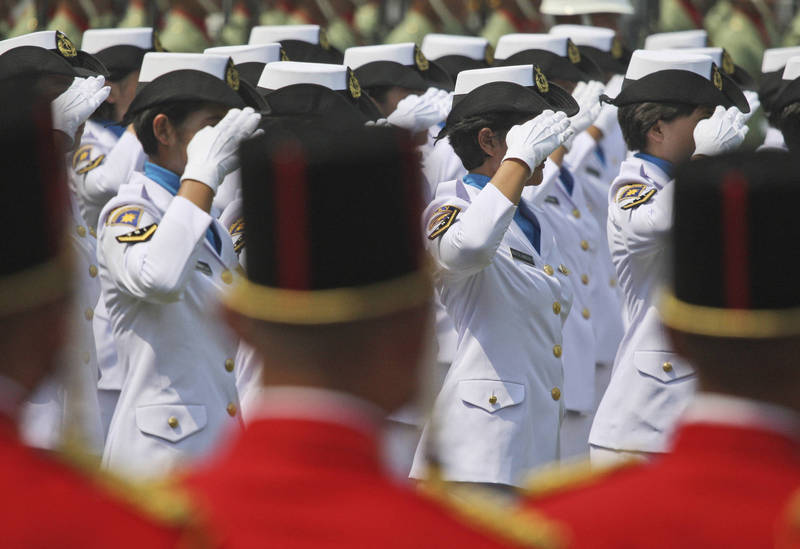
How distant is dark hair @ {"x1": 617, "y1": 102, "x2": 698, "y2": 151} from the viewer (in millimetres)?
5422

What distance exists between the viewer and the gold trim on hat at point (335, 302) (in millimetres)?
1862

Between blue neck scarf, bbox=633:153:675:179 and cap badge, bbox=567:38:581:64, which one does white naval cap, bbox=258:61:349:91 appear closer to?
blue neck scarf, bbox=633:153:675:179

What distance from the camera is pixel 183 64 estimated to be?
5.18 m

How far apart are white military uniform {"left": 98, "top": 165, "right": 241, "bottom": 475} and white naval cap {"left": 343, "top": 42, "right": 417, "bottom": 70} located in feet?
10.8

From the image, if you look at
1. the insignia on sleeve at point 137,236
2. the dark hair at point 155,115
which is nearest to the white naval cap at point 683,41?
the dark hair at point 155,115

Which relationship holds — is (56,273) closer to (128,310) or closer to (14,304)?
(14,304)

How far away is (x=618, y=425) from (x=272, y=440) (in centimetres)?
328

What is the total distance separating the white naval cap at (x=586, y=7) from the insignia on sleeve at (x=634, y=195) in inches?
232

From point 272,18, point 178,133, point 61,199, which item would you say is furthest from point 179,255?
point 272,18

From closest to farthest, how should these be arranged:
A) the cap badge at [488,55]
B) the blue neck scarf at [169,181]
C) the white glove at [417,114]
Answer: the blue neck scarf at [169,181] → the white glove at [417,114] → the cap badge at [488,55]

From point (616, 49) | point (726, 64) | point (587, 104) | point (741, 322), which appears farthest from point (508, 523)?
point (616, 49)

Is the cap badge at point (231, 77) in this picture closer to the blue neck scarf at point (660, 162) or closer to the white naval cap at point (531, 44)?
the blue neck scarf at point (660, 162)

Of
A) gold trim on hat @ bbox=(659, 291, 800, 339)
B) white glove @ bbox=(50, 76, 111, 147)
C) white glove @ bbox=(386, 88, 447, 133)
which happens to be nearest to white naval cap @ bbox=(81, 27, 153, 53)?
white glove @ bbox=(386, 88, 447, 133)

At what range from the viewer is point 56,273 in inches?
74.9
